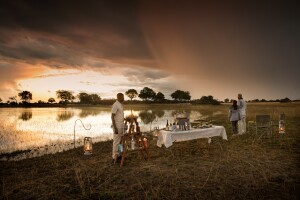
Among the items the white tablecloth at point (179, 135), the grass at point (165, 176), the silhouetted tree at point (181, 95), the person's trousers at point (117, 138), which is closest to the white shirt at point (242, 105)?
the grass at point (165, 176)

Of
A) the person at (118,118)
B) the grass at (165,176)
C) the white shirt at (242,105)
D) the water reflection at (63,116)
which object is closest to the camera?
the grass at (165,176)

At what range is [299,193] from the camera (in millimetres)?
5418

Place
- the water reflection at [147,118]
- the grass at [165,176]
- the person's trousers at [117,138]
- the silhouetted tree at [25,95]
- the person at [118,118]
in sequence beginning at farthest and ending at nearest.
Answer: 1. the silhouetted tree at [25,95]
2. the water reflection at [147,118]
3. the person's trousers at [117,138]
4. the person at [118,118]
5. the grass at [165,176]

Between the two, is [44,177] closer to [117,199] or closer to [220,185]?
[117,199]

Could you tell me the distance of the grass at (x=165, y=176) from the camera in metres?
5.61

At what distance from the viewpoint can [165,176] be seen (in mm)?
6754

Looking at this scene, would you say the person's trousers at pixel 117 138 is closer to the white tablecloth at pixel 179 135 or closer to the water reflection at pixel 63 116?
the white tablecloth at pixel 179 135

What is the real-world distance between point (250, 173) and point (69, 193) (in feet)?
16.2

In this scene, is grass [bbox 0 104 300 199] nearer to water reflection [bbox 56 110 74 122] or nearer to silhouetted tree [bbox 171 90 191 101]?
water reflection [bbox 56 110 74 122]

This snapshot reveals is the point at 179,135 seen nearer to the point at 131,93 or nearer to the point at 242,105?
the point at 242,105

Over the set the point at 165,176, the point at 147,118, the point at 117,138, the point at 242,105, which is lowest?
the point at 165,176

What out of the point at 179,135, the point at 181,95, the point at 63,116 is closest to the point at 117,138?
the point at 179,135

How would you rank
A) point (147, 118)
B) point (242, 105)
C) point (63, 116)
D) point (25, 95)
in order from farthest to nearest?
1. point (25, 95)
2. point (63, 116)
3. point (147, 118)
4. point (242, 105)

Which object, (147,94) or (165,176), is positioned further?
(147,94)
